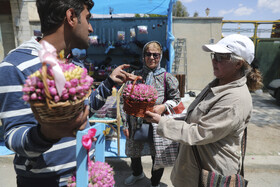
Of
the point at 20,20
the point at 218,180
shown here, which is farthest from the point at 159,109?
the point at 20,20

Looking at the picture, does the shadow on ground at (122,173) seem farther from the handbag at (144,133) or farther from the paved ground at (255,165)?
the handbag at (144,133)

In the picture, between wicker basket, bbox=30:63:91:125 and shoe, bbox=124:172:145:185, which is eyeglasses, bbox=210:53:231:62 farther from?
shoe, bbox=124:172:145:185

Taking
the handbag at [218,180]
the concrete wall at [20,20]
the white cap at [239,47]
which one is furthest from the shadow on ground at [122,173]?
the concrete wall at [20,20]

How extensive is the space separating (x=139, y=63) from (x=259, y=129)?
3873 millimetres

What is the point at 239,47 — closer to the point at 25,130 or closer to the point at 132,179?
the point at 25,130

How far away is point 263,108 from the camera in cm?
701

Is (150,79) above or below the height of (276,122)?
above

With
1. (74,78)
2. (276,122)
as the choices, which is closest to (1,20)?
(74,78)

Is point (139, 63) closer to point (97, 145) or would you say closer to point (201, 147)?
point (201, 147)

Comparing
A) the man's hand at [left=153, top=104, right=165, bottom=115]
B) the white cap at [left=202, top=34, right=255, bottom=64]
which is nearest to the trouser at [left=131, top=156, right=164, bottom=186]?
the man's hand at [left=153, top=104, right=165, bottom=115]

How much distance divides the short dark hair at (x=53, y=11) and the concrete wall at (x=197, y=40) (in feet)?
29.5

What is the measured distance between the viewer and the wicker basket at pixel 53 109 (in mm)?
687

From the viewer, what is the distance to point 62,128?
798mm

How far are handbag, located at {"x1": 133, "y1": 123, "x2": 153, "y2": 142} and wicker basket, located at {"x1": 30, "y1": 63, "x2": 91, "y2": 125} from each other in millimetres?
1776
